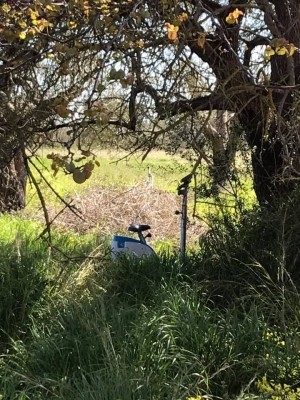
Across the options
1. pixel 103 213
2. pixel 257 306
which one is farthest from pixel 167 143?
pixel 103 213

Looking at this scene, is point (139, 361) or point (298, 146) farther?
point (298, 146)

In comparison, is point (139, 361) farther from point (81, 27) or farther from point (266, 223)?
point (81, 27)

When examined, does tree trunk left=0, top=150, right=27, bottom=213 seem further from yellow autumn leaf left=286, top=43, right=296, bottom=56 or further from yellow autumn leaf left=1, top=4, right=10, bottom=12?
yellow autumn leaf left=286, top=43, right=296, bottom=56

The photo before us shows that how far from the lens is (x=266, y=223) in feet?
15.0

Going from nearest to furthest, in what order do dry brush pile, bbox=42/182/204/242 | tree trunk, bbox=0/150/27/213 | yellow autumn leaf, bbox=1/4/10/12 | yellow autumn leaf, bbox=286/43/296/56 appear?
yellow autumn leaf, bbox=286/43/296/56 < yellow autumn leaf, bbox=1/4/10/12 < dry brush pile, bbox=42/182/204/242 < tree trunk, bbox=0/150/27/213

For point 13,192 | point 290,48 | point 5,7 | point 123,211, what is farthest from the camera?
point 123,211

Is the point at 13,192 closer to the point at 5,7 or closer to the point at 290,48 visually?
the point at 5,7

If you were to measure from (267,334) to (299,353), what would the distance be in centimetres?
25

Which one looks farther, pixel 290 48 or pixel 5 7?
pixel 5 7

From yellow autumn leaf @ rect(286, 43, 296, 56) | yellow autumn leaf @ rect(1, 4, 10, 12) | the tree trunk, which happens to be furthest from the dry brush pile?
yellow autumn leaf @ rect(286, 43, 296, 56)

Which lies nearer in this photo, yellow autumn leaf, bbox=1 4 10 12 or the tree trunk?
yellow autumn leaf, bbox=1 4 10 12

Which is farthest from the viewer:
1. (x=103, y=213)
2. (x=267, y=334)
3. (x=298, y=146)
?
(x=103, y=213)

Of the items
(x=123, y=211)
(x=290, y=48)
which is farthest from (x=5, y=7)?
(x=123, y=211)

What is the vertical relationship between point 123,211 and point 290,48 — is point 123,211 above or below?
below
